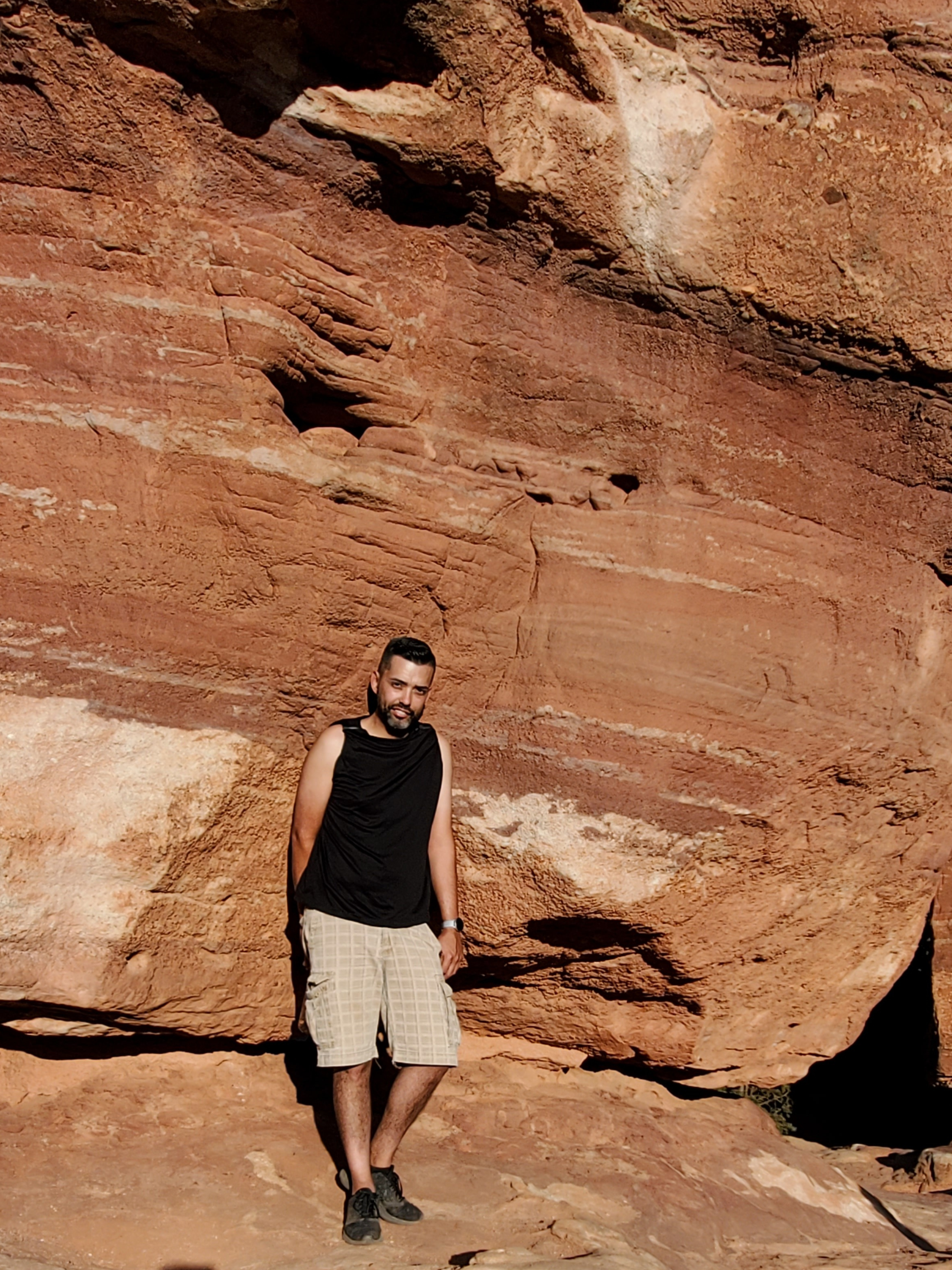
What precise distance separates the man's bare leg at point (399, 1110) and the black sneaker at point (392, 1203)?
3 cm

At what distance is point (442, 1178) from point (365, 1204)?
50cm

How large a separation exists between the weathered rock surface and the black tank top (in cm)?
37

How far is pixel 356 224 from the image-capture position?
367 centimetres

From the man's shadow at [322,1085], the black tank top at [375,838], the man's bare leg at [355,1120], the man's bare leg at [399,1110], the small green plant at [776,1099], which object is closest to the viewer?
the man's bare leg at [355,1120]

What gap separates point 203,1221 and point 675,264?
3.22 m

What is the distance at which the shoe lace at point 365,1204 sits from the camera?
9.76ft

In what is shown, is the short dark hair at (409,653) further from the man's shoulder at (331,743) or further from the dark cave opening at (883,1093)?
the dark cave opening at (883,1093)

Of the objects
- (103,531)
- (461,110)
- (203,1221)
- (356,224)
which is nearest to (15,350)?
(103,531)

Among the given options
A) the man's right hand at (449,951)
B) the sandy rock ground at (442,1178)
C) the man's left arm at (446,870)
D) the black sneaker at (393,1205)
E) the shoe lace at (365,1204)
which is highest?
the man's left arm at (446,870)

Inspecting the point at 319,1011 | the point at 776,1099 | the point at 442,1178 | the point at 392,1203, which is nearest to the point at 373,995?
the point at 319,1011

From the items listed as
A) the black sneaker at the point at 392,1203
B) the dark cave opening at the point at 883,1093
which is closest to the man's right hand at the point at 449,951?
the black sneaker at the point at 392,1203

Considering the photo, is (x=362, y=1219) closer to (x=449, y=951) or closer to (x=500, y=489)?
(x=449, y=951)

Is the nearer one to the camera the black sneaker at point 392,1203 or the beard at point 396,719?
the black sneaker at point 392,1203

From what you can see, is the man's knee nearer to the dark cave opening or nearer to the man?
the man
